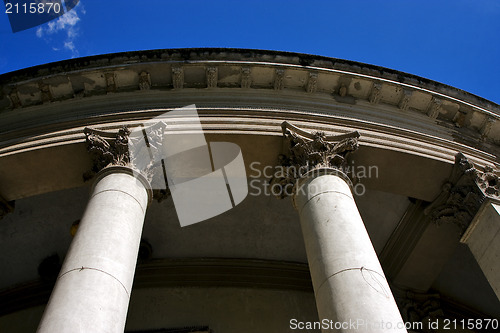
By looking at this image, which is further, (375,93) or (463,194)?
(375,93)

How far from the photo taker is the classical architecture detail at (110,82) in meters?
14.2

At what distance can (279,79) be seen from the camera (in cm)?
1447

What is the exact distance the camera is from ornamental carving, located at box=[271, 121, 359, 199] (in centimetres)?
1190

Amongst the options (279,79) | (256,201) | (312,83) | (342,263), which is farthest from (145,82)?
(342,263)

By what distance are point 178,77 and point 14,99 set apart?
481cm

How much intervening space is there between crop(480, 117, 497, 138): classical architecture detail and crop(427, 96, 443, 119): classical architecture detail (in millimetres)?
1500

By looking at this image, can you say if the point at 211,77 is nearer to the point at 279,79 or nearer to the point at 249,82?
the point at 249,82

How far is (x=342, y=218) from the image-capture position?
9688mm

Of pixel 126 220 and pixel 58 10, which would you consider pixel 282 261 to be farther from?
pixel 58 10

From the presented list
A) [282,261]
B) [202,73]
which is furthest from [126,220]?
[282,261]

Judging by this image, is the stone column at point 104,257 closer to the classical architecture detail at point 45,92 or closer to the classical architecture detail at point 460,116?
the classical architecture detail at point 45,92

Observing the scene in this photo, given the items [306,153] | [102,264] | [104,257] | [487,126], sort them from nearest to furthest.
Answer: [102,264], [104,257], [306,153], [487,126]

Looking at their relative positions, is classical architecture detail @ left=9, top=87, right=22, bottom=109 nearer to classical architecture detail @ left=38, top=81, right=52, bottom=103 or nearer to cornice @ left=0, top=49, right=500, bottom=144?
cornice @ left=0, top=49, right=500, bottom=144

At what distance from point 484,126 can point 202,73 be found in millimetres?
8872
